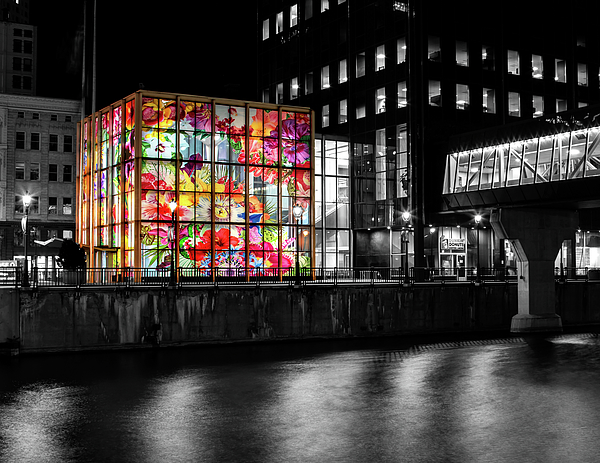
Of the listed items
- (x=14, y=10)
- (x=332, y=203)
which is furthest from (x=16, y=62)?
(x=14, y=10)

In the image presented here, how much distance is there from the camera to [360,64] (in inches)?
2539

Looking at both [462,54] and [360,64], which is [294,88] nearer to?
[360,64]

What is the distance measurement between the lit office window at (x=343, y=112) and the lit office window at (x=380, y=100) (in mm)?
3839

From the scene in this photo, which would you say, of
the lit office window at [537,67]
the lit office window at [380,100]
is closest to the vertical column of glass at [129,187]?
the lit office window at [380,100]

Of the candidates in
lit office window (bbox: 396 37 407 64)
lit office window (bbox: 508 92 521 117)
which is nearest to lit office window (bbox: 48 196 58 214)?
lit office window (bbox: 396 37 407 64)

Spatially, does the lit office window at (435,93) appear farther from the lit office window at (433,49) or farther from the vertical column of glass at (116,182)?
the vertical column of glass at (116,182)

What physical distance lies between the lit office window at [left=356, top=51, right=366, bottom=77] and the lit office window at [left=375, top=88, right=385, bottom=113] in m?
2.61

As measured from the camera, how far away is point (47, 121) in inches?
2950

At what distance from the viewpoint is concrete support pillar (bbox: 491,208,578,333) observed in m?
45.5

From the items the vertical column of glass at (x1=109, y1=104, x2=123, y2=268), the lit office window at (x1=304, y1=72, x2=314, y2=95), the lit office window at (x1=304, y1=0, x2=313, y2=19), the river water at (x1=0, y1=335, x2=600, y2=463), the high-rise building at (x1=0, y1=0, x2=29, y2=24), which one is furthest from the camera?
the high-rise building at (x1=0, y1=0, x2=29, y2=24)

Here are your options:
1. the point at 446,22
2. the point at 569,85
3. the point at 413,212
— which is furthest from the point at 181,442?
the point at 569,85

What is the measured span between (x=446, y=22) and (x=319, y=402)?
43563mm

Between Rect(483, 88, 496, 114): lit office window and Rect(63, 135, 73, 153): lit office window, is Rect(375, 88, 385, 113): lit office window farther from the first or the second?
Rect(63, 135, 73, 153): lit office window

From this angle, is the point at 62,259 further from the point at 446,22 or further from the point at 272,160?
the point at 446,22
